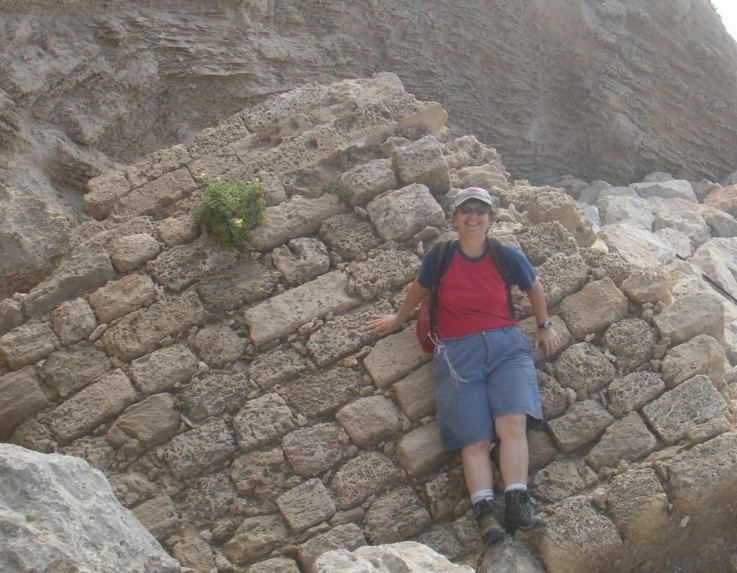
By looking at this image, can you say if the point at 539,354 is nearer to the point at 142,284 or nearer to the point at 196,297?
the point at 196,297

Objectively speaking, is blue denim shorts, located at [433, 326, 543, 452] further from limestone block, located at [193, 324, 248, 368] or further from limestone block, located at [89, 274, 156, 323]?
limestone block, located at [89, 274, 156, 323]

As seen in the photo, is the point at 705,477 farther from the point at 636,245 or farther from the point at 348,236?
the point at 636,245

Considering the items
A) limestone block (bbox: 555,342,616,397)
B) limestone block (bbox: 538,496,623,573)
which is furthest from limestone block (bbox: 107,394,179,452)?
limestone block (bbox: 555,342,616,397)

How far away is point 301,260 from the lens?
559 cm

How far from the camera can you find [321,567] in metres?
3.56

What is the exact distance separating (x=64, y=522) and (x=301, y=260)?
2.52 meters

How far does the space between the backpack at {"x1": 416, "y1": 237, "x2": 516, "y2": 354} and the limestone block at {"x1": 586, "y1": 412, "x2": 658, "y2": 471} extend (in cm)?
90

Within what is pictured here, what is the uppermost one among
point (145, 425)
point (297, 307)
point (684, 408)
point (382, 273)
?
point (684, 408)

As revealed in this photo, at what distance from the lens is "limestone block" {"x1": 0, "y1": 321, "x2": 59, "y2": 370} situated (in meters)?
5.28

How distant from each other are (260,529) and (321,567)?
1.29 m

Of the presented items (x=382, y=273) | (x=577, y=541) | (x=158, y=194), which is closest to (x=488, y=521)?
(x=577, y=541)

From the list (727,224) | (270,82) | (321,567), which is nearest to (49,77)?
(270,82)

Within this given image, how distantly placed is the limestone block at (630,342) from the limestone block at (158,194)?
304 cm

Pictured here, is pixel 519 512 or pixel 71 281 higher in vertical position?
pixel 519 512
